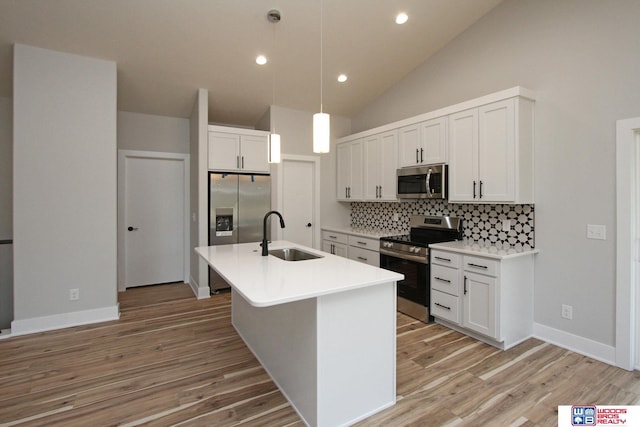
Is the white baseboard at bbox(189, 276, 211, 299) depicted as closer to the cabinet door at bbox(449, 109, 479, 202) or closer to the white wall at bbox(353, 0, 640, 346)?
the cabinet door at bbox(449, 109, 479, 202)

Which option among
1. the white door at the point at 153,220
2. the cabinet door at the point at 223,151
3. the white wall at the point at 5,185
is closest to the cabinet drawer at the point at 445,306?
the cabinet door at the point at 223,151

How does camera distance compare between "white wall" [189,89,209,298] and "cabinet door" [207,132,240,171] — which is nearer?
"white wall" [189,89,209,298]

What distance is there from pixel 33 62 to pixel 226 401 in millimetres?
3663

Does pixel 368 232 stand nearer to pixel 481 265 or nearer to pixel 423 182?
pixel 423 182

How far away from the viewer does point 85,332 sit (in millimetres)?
3197

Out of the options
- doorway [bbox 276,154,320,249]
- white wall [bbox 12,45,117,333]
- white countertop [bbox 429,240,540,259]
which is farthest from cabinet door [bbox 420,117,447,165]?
white wall [bbox 12,45,117,333]

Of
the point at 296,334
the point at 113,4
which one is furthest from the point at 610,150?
the point at 113,4

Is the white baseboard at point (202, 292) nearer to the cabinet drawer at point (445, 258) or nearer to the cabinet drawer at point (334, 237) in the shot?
the cabinet drawer at point (334, 237)

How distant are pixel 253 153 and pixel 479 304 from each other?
11.3 feet

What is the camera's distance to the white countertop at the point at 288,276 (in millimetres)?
1625

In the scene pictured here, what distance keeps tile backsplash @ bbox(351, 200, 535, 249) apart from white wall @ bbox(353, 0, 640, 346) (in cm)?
13

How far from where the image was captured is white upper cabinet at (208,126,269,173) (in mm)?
4383

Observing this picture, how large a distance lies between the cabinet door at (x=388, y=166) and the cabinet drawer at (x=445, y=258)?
109 centimetres

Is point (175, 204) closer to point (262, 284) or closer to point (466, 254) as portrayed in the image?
point (262, 284)
